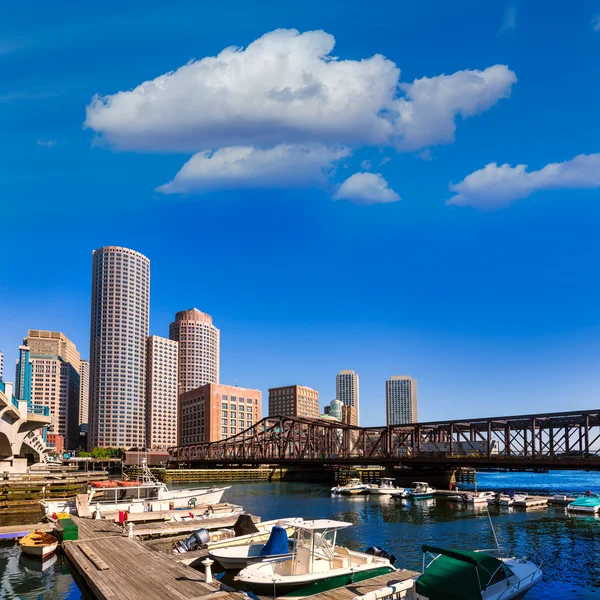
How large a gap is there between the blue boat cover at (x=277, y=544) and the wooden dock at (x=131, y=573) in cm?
563

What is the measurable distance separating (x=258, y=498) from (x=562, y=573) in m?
65.6

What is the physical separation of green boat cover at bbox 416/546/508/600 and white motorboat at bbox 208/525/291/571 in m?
9.52

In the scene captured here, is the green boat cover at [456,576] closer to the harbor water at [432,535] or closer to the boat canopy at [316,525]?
the boat canopy at [316,525]

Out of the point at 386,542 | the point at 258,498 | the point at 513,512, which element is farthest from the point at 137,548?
the point at 258,498

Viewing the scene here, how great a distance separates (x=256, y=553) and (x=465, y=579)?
1369 centimetres

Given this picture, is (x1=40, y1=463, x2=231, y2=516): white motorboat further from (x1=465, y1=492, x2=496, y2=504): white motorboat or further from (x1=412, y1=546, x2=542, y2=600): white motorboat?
(x1=465, y1=492, x2=496, y2=504): white motorboat

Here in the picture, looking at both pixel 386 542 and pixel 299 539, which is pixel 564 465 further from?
pixel 299 539

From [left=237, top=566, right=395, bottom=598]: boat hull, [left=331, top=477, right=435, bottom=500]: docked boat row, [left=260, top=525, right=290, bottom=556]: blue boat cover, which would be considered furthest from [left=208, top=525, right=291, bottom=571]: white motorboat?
[left=331, top=477, right=435, bottom=500]: docked boat row

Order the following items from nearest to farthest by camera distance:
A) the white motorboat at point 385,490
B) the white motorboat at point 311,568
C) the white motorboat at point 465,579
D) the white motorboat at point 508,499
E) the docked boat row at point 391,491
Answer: the white motorboat at point 465,579 < the white motorboat at point 311,568 < the white motorboat at point 508,499 < the docked boat row at point 391,491 < the white motorboat at point 385,490

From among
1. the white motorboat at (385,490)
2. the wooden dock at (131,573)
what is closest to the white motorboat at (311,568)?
the wooden dock at (131,573)

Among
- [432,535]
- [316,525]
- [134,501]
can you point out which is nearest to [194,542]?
[316,525]

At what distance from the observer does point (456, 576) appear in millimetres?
27828

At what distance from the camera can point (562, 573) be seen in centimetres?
4181

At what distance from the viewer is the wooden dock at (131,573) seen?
2653cm
